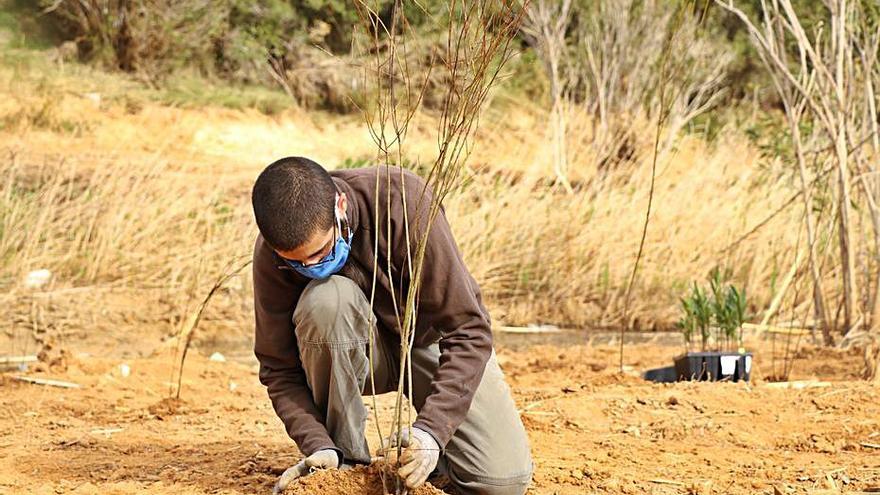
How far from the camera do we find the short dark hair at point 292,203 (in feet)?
9.44

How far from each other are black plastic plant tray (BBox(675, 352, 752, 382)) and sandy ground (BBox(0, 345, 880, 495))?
14 cm

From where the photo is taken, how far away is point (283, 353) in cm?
337

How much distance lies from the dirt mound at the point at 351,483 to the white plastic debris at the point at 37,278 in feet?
16.0

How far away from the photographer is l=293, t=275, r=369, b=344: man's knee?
3168mm

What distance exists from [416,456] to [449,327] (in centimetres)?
39

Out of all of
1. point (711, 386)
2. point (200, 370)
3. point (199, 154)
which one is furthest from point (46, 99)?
point (711, 386)

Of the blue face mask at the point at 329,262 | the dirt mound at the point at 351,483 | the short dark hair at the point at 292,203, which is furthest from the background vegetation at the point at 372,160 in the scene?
the dirt mound at the point at 351,483

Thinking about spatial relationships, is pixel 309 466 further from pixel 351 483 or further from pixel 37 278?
pixel 37 278

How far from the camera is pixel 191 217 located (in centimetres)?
841

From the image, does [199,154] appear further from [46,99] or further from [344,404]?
[344,404]

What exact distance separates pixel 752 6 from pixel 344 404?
16072 millimetres

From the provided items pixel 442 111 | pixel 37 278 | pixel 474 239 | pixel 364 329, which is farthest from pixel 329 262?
pixel 474 239

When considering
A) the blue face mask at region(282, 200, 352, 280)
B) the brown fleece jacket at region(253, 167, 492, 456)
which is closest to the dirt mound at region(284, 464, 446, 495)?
the brown fleece jacket at region(253, 167, 492, 456)

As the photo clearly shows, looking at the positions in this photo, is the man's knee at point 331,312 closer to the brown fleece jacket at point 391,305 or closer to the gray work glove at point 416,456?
the brown fleece jacket at point 391,305
